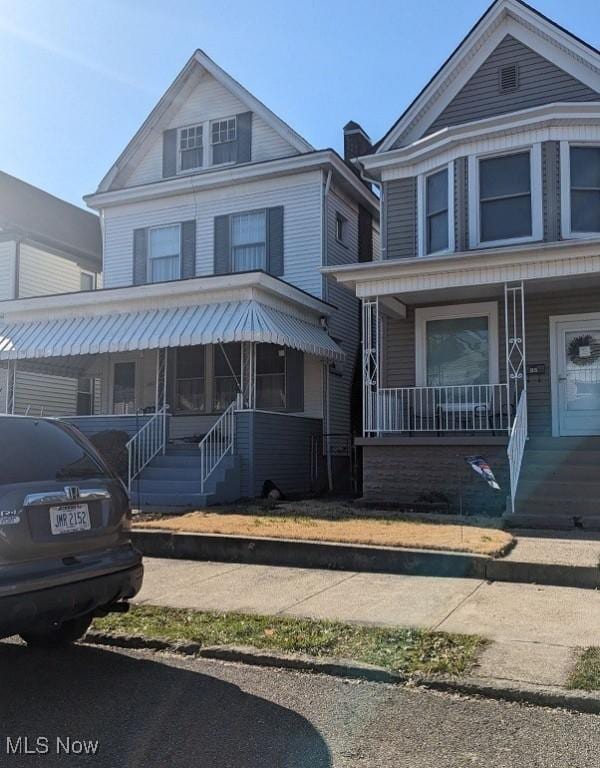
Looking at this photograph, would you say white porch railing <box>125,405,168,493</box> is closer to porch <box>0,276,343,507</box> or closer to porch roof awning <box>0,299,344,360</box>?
porch <box>0,276,343,507</box>

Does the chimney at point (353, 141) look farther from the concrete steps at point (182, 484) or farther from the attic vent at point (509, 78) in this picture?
the concrete steps at point (182, 484)

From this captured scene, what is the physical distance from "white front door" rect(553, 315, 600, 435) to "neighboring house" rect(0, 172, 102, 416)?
1207cm

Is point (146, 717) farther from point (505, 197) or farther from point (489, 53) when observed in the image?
point (489, 53)

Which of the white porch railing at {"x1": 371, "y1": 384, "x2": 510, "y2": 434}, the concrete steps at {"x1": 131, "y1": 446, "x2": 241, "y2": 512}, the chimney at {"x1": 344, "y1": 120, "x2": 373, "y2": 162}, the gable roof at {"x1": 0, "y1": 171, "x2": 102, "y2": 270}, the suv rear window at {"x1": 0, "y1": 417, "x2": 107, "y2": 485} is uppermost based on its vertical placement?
the chimney at {"x1": 344, "y1": 120, "x2": 373, "y2": 162}

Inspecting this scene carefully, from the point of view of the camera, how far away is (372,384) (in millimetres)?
13016

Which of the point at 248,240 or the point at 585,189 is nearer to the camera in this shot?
the point at 585,189

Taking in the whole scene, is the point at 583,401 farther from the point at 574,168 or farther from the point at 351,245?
the point at 351,245

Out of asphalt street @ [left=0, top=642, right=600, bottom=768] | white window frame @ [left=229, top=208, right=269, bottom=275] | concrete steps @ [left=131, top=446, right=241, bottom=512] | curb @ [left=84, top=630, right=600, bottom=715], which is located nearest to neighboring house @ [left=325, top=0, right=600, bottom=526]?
concrete steps @ [left=131, top=446, right=241, bottom=512]

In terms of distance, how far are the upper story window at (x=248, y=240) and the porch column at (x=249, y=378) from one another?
410cm

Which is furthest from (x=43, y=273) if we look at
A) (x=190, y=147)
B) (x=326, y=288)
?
(x=326, y=288)

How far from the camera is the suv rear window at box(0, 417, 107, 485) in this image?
436 centimetres

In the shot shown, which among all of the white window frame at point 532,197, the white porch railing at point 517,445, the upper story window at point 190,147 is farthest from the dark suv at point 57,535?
the upper story window at point 190,147

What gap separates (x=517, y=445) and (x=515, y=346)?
2.37 m

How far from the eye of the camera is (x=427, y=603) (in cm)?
611
